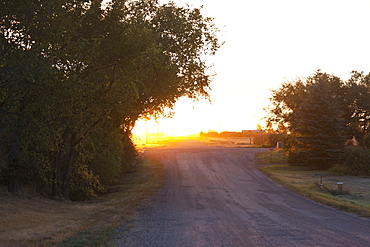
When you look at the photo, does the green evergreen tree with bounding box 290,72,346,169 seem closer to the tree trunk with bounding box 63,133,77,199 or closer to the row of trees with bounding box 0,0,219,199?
the row of trees with bounding box 0,0,219,199

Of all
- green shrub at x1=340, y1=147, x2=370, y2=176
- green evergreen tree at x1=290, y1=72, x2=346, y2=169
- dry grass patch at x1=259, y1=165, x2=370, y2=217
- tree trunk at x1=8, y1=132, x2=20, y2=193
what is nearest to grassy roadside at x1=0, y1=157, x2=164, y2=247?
tree trunk at x1=8, y1=132, x2=20, y2=193

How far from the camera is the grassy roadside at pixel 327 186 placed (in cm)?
1922

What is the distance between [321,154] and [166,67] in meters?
23.5

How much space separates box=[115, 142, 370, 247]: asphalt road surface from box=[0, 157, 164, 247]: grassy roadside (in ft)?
2.21

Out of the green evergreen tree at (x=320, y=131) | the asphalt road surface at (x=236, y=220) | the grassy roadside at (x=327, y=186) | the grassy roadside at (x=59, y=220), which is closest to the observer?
the grassy roadside at (x=59, y=220)

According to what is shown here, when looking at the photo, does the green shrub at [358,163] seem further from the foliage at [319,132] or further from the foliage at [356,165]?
the foliage at [319,132]

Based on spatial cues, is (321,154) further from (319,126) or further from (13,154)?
(13,154)

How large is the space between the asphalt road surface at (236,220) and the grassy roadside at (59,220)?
675mm

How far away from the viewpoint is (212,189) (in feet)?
81.1

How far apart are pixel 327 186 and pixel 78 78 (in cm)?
1958

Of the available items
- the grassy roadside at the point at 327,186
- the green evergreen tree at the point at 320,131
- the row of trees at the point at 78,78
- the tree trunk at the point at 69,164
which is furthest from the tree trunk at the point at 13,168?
the green evergreen tree at the point at 320,131

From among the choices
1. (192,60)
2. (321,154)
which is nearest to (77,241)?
(192,60)

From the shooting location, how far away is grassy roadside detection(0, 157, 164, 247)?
9.97 metres

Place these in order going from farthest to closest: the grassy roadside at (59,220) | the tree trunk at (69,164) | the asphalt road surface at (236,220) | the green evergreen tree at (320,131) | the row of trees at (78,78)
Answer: the green evergreen tree at (320,131) → the tree trunk at (69,164) → the row of trees at (78,78) → the asphalt road surface at (236,220) → the grassy roadside at (59,220)
